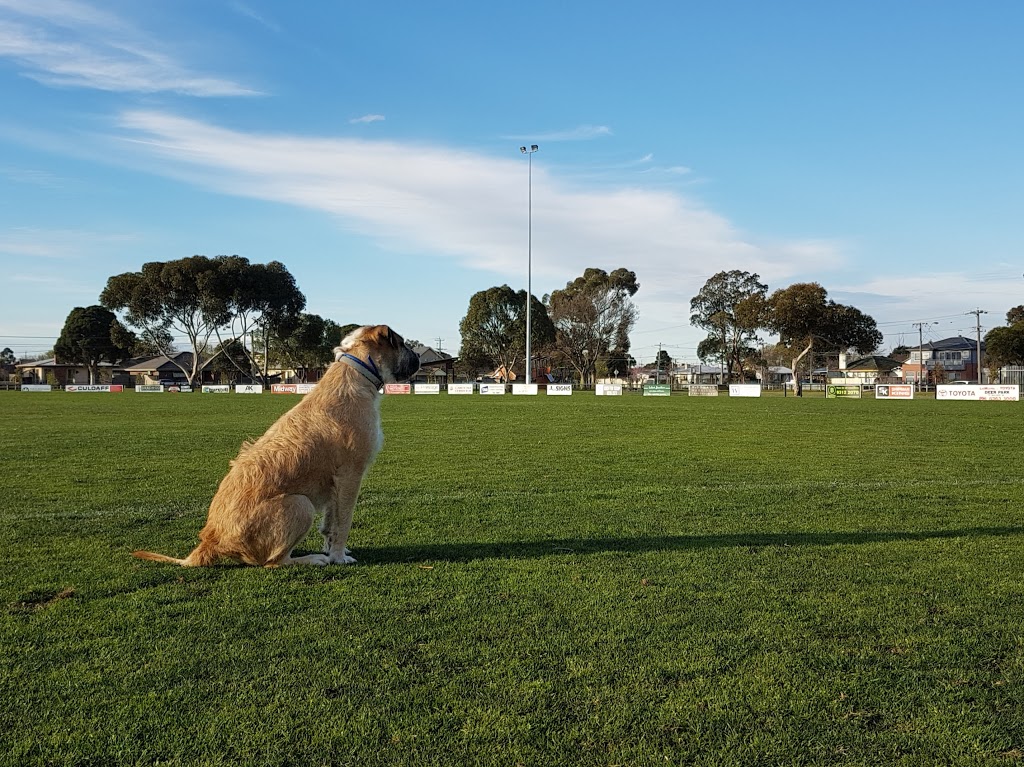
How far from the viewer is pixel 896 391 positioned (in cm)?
4928

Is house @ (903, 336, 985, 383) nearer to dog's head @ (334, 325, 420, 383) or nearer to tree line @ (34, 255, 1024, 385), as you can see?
tree line @ (34, 255, 1024, 385)

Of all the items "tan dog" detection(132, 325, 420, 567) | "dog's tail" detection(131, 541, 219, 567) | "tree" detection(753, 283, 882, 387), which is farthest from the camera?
"tree" detection(753, 283, 882, 387)

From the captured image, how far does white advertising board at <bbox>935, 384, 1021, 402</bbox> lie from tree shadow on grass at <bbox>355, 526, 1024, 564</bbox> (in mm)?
44800

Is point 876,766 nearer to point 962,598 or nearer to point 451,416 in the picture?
point 962,598

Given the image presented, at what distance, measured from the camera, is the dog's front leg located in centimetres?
588

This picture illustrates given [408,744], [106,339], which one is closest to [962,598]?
Answer: [408,744]

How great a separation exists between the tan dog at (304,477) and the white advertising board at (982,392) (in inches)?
1948

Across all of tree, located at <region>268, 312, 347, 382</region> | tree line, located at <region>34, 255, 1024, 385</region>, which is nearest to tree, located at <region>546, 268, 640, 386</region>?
tree line, located at <region>34, 255, 1024, 385</region>

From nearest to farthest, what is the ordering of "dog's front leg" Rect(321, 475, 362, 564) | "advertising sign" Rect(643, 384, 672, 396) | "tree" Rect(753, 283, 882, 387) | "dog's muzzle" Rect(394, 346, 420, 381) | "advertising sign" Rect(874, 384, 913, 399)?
"dog's front leg" Rect(321, 475, 362, 564) → "dog's muzzle" Rect(394, 346, 420, 381) → "advertising sign" Rect(874, 384, 913, 399) → "advertising sign" Rect(643, 384, 672, 396) → "tree" Rect(753, 283, 882, 387)

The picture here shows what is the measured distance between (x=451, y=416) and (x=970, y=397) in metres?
37.4

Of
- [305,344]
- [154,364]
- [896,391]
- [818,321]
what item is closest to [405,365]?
[896,391]

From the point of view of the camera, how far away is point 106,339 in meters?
92.3

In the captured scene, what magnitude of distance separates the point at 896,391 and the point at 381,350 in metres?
51.2

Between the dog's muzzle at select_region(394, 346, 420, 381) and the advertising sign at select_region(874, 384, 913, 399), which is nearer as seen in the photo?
the dog's muzzle at select_region(394, 346, 420, 381)
